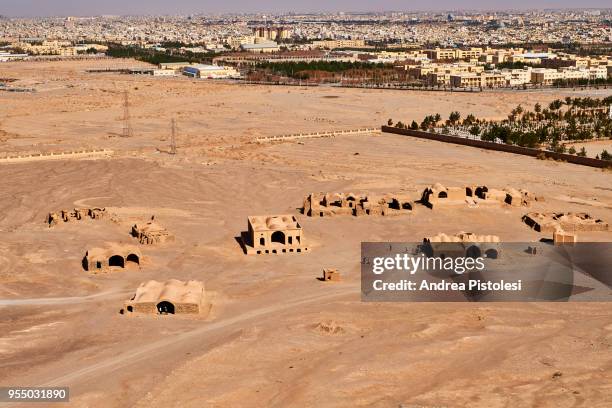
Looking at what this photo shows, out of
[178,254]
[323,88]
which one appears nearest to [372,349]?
[178,254]

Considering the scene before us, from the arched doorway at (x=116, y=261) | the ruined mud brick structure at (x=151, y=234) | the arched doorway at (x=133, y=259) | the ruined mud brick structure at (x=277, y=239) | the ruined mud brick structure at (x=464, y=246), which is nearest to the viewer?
the ruined mud brick structure at (x=464, y=246)

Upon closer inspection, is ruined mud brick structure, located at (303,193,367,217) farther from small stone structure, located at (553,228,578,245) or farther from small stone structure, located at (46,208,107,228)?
small stone structure, located at (553,228,578,245)

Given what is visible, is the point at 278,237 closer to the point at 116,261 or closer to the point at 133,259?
the point at 133,259

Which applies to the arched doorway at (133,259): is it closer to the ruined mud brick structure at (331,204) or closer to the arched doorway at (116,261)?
the arched doorway at (116,261)

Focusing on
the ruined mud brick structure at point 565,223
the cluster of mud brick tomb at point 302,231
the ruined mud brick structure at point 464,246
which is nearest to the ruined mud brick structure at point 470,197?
the cluster of mud brick tomb at point 302,231

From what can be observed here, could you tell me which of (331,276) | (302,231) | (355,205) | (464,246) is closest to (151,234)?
(302,231)

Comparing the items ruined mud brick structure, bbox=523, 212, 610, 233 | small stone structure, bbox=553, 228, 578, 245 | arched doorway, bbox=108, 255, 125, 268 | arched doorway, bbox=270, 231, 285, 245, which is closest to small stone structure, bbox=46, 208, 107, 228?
arched doorway, bbox=108, 255, 125, 268

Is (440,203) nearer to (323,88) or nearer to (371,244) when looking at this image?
(371,244)

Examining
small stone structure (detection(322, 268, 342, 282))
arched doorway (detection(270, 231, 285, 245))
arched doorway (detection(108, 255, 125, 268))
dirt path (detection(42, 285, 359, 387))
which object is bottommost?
dirt path (detection(42, 285, 359, 387))
